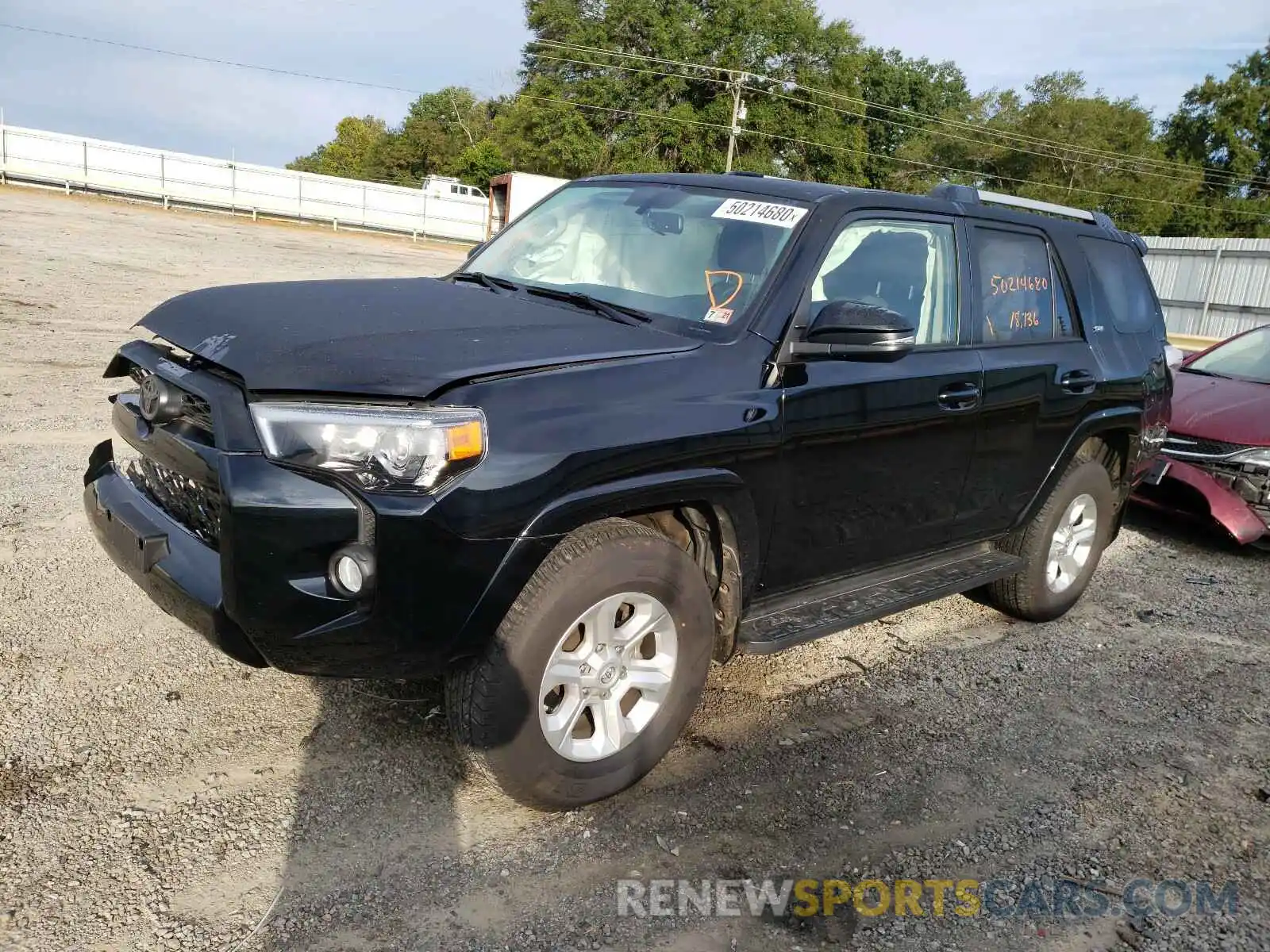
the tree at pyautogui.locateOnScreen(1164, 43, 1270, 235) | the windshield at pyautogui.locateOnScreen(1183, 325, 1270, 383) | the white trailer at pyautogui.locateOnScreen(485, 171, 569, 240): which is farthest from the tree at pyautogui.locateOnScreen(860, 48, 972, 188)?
the windshield at pyautogui.locateOnScreen(1183, 325, 1270, 383)

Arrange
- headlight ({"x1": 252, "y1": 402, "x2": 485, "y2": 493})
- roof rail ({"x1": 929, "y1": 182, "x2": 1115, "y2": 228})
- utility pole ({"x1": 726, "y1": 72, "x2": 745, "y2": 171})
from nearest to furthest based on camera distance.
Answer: headlight ({"x1": 252, "y1": 402, "x2": 485, "y2": 493}) < roof rail ({"x1": 929, "y1": 182, "x2": 1115, "y2": 228}) < utility pole ({"x1": 726, "y1": 72, "x2": 745, "y2": 171})

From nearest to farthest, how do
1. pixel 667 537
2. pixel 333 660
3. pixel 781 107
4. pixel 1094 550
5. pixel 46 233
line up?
pixel 333 660 → pixel 667 537 → pixel 1094 550 → pixel 46 233 → pixel 781 107

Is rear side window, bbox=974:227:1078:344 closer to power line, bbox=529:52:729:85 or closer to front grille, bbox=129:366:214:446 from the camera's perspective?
front grille, bbox=129:366:214:446

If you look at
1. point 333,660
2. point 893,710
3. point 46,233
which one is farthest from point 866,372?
point 46,233

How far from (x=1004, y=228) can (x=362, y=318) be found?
9.56 ft

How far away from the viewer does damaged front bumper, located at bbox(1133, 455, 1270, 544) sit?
6.30m

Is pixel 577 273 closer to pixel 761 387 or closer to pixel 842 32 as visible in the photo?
pixel 761 387

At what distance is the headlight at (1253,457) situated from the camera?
629 centimetres

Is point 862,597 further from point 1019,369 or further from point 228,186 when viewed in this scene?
point 228,186

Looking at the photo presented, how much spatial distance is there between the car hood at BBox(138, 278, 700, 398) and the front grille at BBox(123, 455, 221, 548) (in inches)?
15.3

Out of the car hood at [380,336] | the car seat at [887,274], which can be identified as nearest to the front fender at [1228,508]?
the car seat at [887,274]

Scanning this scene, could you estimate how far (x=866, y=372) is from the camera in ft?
11.5

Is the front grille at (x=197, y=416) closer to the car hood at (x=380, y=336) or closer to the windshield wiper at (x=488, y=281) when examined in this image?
the car hood at (x=380, y=336)

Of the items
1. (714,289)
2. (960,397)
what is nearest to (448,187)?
(960,397)
